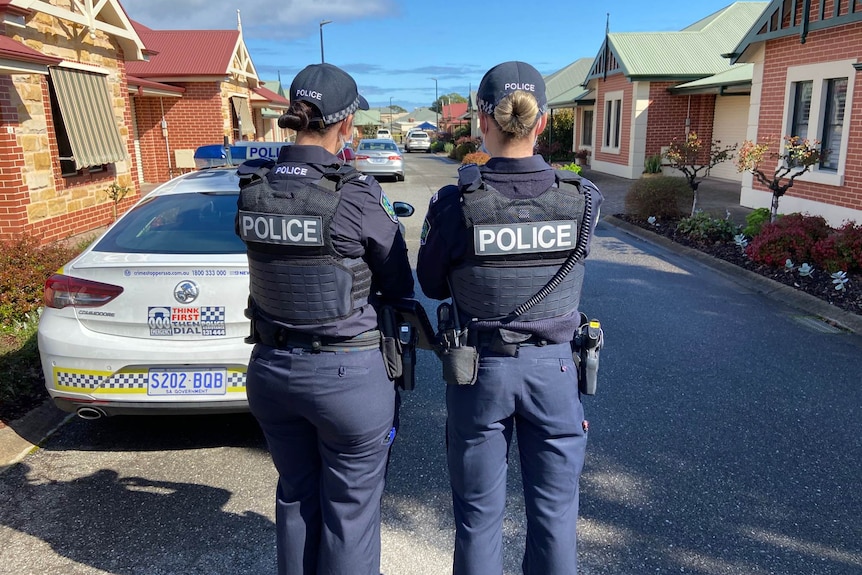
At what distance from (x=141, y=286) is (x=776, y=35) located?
40.8 ft

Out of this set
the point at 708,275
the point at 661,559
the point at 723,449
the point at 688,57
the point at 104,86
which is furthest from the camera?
the point at 688,57

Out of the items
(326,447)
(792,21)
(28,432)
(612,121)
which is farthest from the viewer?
(612,121)

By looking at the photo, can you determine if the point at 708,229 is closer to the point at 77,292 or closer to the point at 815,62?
the point at 815,62

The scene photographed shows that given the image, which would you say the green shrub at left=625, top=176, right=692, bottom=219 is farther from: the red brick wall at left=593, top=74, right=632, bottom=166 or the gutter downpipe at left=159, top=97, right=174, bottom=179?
the gutter downpipe at left=159, top=97, right=174, bottom=179

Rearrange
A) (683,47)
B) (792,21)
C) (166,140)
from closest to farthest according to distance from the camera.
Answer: (792,21), (166,140), (683,47)

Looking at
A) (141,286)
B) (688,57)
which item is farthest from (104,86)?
(688,57)

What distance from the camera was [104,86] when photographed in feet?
38.7

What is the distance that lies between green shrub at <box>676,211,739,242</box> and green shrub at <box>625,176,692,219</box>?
1.44 m

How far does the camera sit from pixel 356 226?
7.39ft

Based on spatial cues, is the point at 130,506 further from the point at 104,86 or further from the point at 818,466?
the point at 104,86

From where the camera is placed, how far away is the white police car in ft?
11.6

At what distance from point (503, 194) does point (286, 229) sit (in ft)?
2.36

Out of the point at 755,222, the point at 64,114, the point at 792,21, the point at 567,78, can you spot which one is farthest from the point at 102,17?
the point at 567,78

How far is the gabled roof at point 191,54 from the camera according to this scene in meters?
19.8
